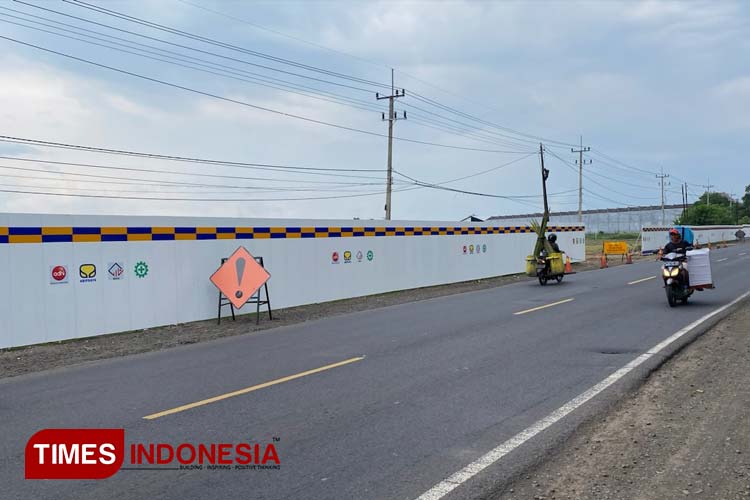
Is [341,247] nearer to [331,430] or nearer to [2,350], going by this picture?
[2,350]

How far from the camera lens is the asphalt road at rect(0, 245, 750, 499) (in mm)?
4910

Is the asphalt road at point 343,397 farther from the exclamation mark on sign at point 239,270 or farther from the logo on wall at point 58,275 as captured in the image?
the logo on wall at point 58,275

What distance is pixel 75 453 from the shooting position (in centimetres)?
581

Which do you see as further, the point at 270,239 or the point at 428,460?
the point at 270,239

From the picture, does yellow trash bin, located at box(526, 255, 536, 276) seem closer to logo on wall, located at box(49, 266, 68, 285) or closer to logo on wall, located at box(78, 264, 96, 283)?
logo on wall, located at box(78, 264, 96, 283)

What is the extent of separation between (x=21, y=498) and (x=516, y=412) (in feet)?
14.7

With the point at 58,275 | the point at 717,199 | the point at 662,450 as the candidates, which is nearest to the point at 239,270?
the point at 58,275

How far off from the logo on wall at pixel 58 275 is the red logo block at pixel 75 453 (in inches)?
271

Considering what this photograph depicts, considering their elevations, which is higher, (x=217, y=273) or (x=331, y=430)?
(x=217, y=273)

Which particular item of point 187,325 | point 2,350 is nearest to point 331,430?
point 2,350

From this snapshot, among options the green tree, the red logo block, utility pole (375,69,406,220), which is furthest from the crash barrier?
the green tree

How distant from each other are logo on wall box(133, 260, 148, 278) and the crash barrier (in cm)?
3219

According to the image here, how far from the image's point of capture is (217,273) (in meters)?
14.9

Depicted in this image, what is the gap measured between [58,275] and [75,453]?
765 centimetres
